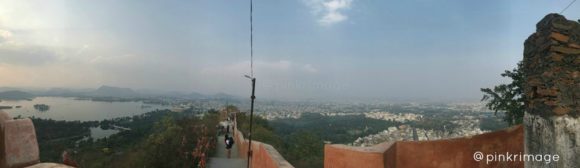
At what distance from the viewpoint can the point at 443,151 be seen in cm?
643

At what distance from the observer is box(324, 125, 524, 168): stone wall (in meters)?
6.27

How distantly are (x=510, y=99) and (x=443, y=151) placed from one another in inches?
258

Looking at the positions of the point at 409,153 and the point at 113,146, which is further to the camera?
the point at 113,146

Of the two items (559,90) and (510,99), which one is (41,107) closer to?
(510,99)

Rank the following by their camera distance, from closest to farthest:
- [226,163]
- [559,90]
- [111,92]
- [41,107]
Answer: [559,90], [226,163], [41,107], [111,92]

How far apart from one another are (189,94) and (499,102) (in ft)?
453

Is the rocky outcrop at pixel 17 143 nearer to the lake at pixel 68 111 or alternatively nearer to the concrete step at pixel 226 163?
the concrete step at pixel 226 163

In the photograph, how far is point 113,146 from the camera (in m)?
33.7

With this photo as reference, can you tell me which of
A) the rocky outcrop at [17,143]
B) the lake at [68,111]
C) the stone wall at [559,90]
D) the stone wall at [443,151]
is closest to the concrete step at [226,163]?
the stone wall at [443,151]

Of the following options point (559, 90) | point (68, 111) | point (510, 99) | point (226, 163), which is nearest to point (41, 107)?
point (68, 111)

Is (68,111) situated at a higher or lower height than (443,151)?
lower

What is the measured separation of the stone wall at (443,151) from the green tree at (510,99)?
17.9ft

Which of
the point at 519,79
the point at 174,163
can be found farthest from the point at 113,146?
the point at 519,79

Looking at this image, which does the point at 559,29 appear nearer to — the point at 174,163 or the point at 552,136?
the point at 552,136
